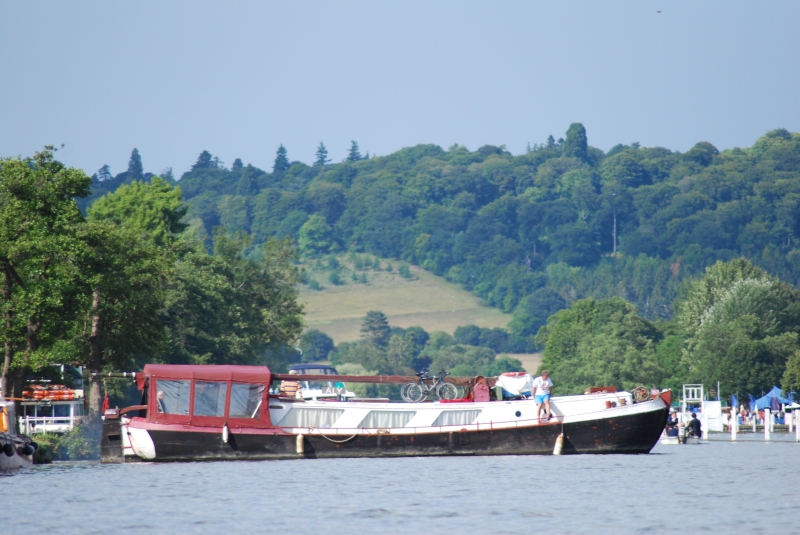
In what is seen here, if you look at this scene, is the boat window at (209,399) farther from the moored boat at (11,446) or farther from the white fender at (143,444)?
the moored boat at (11,446)

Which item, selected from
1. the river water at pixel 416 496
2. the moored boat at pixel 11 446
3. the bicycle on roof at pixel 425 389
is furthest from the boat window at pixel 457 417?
the moored boat at pixel 11 446

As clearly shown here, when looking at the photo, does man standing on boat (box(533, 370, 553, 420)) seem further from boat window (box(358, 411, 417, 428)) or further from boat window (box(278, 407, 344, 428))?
boat window (box(278, 407, 344, 428))

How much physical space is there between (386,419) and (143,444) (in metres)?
9.76

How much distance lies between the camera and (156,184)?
96.8 metres

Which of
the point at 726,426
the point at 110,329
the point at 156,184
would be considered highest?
the point at 156,184

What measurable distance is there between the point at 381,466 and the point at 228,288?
1628 inches

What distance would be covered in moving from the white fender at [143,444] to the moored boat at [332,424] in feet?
0.13

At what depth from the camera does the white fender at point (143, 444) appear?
50125 millimetres

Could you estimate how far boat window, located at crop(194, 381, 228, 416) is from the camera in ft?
166

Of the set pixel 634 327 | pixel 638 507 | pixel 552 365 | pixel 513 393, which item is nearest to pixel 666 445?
pixel 513 393

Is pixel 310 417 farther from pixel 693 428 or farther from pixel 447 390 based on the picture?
pixel 693 428

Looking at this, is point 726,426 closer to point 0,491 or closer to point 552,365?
point 0,491

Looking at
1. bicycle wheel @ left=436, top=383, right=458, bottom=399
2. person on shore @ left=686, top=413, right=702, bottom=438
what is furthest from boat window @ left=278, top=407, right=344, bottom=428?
person on shore @ left=686, top=413, right=702, bottom=438

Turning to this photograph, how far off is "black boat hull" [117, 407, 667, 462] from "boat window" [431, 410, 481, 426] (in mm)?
917
